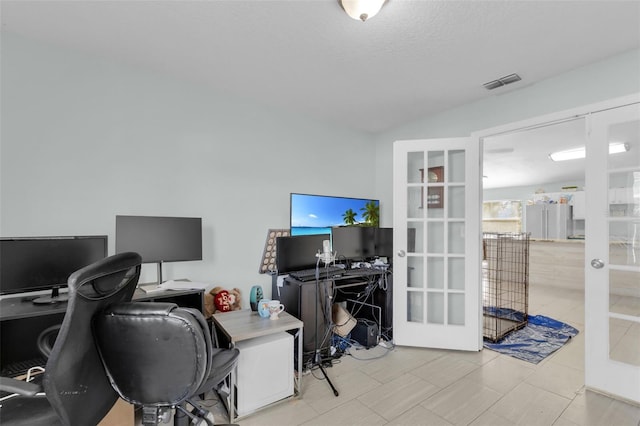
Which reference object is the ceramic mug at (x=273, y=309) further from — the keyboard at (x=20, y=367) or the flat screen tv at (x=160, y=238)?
the keyboard at (x=20, y=367)

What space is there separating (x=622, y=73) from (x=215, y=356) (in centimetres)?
338

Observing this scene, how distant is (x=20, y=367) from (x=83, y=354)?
103cm

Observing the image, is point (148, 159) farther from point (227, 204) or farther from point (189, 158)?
point (227, 204)

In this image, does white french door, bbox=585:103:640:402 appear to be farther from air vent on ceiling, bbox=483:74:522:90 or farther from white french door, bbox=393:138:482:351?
white french door, bbox=393:138:482:351

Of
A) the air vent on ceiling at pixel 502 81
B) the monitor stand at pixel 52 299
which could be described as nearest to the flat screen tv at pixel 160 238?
the monitor stand at pixel 52 299

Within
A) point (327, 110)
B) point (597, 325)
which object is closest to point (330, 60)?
point (327, 110)

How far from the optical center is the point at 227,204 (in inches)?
108

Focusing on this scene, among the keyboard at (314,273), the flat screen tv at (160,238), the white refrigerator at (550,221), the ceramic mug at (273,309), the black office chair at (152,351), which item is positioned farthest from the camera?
the white refrigerator at (550,221)

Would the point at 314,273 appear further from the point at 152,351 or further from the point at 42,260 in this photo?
the point at 42,260

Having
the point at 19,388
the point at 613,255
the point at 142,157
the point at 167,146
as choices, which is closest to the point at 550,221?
the point at 613,255

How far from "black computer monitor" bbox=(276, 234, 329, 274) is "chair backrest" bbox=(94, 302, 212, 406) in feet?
4.93

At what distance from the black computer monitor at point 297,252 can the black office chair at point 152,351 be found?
1.48 metres

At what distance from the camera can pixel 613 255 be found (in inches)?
84.9

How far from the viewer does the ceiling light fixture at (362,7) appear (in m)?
1.52
